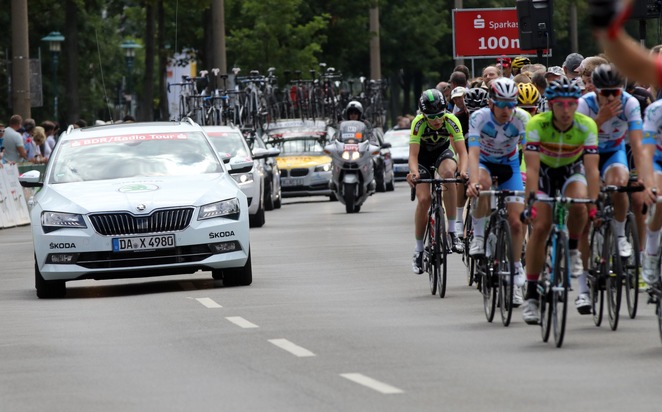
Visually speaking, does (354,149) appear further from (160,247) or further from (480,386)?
(480,386)

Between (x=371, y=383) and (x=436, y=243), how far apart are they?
5803 mm

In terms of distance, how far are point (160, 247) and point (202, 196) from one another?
0.62 m

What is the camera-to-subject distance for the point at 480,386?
404 inches

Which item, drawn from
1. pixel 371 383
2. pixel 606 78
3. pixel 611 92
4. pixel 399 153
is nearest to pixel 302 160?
pixel 399 153

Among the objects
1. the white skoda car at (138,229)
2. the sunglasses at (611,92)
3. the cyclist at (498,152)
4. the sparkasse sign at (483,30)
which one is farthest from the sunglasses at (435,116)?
the sparkasse sign at (483,30)

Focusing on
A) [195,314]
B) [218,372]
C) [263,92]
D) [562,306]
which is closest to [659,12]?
[195,314]

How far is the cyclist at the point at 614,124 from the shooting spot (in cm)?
1340

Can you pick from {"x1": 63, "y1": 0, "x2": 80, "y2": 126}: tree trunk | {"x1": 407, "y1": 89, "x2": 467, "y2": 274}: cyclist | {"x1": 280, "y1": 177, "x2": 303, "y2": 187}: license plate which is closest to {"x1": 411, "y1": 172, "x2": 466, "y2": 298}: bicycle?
{"x1": 407, "y1": 89, "x2": 467, "y2": 274}: cyclist

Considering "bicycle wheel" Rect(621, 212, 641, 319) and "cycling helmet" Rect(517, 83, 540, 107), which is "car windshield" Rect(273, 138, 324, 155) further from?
"bicycle wheel" Rect(621, 212, 641, 319)

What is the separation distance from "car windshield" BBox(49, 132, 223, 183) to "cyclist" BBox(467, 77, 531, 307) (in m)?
4.08

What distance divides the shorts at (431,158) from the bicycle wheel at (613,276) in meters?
4.23

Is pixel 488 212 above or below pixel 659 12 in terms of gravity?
below

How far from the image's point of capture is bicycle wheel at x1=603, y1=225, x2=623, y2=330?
1288 centimetres

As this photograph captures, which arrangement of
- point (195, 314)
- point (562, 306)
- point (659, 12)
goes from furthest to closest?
point (659, 12) < point (195, 314) < point (562, 306)
